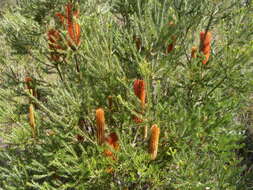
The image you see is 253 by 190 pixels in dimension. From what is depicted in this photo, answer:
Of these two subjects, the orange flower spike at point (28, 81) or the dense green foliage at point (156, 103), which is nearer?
the dense green foliage at point (156, 103)

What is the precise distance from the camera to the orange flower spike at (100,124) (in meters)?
2.12

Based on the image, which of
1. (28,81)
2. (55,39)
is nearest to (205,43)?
(55,39)

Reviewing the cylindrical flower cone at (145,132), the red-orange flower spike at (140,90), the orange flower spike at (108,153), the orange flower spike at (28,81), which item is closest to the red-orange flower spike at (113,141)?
the orange flower spike at (108,153)

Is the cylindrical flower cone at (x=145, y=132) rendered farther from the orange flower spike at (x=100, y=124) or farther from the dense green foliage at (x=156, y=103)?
the orange flower spike at (x=100, y=124)

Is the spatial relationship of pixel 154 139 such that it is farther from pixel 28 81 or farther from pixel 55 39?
pixel 28 81

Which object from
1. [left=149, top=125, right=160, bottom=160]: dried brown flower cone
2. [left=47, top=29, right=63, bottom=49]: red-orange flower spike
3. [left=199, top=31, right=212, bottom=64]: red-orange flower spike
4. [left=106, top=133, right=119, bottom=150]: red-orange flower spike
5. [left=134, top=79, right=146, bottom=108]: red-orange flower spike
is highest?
[left=199, top=31, right=212, bottom=64]: red-orange flower spike

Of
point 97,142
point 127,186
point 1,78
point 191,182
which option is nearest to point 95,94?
point 97,142

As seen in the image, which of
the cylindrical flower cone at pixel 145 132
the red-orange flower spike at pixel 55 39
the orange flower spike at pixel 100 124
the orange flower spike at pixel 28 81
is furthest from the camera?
the orange flower spike at pixel 28 81

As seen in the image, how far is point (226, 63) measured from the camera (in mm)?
2285

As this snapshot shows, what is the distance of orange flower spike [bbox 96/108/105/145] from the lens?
2.12m

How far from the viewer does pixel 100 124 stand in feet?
7.11

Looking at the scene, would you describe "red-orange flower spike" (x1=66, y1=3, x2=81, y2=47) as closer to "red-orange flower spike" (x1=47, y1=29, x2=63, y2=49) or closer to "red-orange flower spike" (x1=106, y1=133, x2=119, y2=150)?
"red-orange flower spike" (x1=47, y1=29, x2=63, y2=49)

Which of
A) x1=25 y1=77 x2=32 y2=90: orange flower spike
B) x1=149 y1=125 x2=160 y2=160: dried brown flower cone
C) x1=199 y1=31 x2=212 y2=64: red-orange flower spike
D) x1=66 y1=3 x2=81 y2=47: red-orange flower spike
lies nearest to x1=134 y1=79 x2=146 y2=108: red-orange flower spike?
x1=149 y1=125 x2=160 y2=160: dried brown flower cone

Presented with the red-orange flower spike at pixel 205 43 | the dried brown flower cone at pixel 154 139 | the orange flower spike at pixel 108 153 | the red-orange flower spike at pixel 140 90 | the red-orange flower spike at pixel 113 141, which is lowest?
the orange flower spike at pixel 108 153
